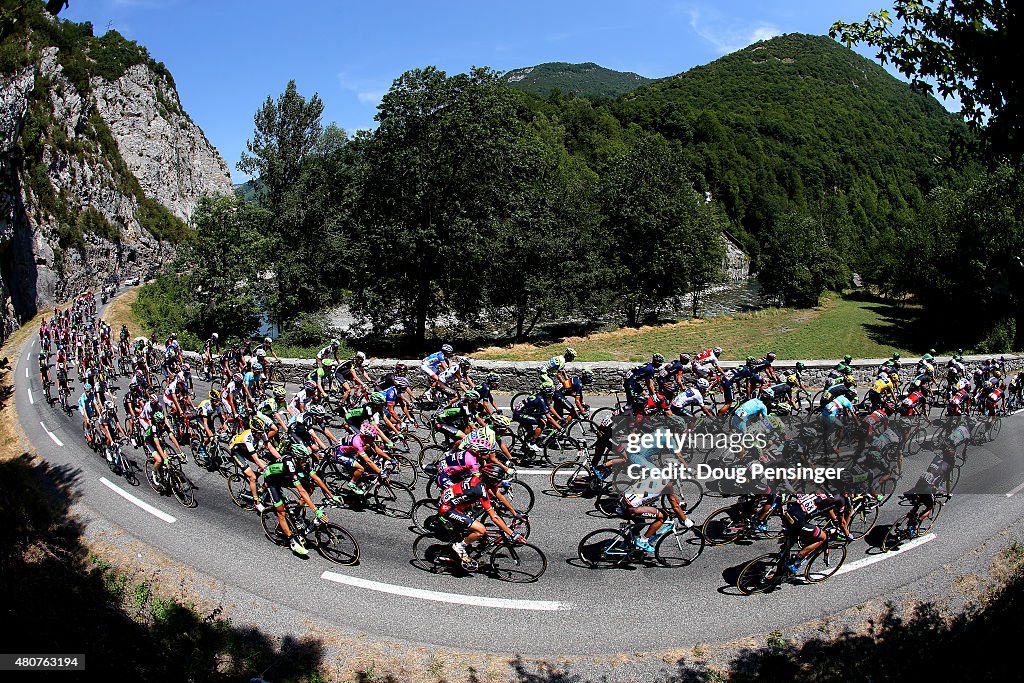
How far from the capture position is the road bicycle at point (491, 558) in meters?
8.51

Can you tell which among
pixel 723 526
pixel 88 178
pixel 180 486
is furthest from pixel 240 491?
pixel 88 178

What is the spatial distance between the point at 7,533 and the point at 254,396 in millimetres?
6627

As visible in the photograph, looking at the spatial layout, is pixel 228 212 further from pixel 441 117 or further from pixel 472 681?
pixel 472 681

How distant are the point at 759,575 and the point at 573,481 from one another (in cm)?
377

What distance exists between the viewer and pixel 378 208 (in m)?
27.2

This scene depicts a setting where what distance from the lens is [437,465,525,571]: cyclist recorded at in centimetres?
827

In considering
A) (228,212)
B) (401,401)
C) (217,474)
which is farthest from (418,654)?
(228,212)

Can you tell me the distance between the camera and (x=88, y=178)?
197ft

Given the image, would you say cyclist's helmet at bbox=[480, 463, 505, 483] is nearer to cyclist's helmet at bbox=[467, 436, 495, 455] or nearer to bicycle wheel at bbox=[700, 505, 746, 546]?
cyclist's helmet at bbox=[467, 436, 495, 455]

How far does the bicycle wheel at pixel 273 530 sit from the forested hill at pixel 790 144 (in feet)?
312

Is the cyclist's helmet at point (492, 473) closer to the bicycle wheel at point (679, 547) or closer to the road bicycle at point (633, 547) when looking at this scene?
the road bicycle at point (633, 547)

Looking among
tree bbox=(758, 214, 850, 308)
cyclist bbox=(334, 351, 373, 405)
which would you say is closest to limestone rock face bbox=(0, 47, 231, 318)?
cyclist bbox=(334, 351, 373, 405)

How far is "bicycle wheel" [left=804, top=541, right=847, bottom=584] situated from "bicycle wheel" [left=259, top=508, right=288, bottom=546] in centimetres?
806

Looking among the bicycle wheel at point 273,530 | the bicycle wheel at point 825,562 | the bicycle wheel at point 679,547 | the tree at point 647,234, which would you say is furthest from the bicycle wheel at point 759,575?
the tree at point 647,234
